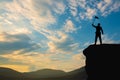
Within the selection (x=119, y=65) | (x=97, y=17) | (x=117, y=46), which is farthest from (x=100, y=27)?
(x=119, y=65)

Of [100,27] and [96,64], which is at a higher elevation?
[100,27]

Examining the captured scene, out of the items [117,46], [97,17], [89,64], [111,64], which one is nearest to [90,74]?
[89,64]

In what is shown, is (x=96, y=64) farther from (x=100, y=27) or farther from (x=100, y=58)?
(x=100, y=27)

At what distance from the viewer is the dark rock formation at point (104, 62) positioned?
22.7 m

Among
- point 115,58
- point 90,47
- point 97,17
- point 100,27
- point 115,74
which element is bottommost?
point 115,74

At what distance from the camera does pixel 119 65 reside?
888 inches

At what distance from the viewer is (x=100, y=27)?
2573 centimetres

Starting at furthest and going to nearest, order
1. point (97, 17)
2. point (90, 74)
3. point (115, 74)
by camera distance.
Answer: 1. point (97, 17)
2. point (90, 74)
3. point (115, 74)

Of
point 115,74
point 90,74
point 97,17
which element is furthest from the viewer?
point 97,17

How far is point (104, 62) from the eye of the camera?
2317cm

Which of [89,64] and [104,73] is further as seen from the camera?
[89,64]

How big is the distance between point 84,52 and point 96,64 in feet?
8.48

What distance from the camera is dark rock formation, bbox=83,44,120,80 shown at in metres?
22.7

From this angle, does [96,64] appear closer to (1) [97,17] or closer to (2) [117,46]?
(2) [117,46]
